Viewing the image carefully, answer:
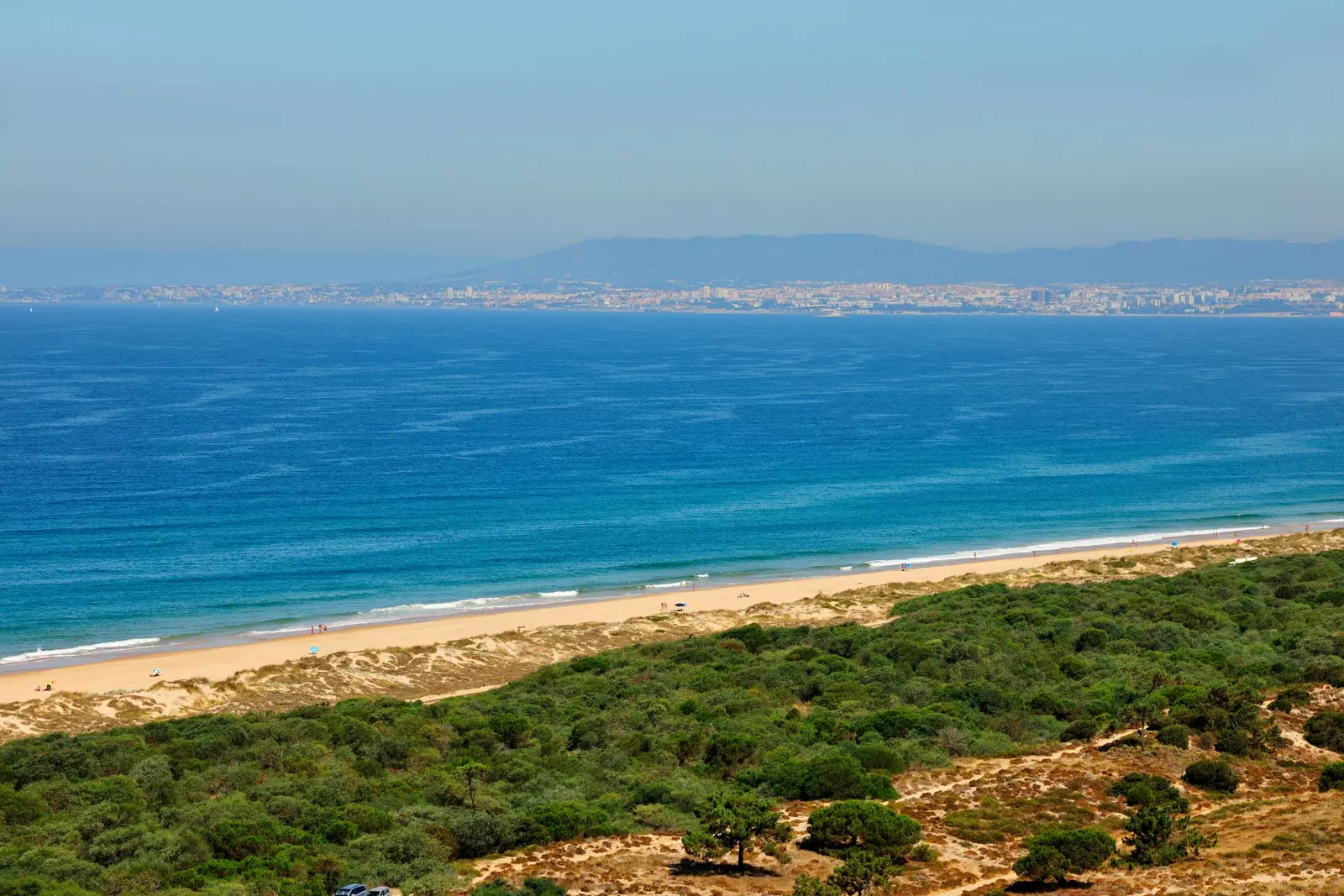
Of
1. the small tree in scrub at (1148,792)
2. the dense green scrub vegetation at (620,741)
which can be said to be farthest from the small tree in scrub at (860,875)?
the small tree in scrub at (1148,792)

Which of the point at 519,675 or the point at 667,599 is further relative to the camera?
the point at 667,599

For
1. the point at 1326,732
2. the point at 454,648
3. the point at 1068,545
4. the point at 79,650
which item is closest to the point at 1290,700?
the point at 1326,732

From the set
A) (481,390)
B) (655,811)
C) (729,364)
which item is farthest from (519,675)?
(729,364)

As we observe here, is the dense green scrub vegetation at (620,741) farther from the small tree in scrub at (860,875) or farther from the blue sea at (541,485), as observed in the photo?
the blue sea at (541,485)

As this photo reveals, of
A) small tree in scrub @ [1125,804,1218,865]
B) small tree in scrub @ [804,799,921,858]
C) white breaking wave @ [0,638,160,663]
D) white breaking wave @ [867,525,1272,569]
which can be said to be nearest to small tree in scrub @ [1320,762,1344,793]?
small tree in scrub @ [1125,804,1218,865]

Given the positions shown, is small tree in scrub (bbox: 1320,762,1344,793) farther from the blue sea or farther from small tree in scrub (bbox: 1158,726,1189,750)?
the blue sea

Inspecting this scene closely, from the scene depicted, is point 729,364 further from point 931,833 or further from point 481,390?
point 931,833
